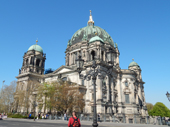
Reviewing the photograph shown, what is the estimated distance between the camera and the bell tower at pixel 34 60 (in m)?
63.1

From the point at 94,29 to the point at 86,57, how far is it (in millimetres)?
15550

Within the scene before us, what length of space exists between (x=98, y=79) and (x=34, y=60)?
31948 millimetres

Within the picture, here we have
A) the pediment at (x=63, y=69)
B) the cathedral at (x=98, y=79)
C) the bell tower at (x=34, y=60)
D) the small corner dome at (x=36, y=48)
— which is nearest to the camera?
the cathedral at (x=98, y=79)

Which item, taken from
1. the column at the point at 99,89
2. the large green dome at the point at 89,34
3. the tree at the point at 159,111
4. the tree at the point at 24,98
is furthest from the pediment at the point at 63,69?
the tree at the point at 159,111

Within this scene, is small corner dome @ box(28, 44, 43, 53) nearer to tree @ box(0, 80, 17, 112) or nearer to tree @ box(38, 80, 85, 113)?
tree @ box(0, 80, 17, 112)

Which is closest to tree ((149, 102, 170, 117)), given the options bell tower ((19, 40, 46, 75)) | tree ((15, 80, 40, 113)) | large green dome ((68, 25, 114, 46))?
large green dome ((68, 25, 114, 46))

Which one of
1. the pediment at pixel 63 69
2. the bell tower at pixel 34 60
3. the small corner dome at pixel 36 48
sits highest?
the small corner dome at pixel 36 48

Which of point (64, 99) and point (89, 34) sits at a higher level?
point (89, 34)

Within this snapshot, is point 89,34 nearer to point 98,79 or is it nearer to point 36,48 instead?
point 36,48

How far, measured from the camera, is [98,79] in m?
45.5

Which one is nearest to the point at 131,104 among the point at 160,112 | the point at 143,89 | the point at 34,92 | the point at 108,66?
the point at 108,66

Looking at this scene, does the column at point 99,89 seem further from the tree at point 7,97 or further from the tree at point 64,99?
the tree at point 7,97

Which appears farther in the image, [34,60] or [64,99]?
[34,60]

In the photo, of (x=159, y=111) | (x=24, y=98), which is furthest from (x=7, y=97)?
(x=159, y=111)
